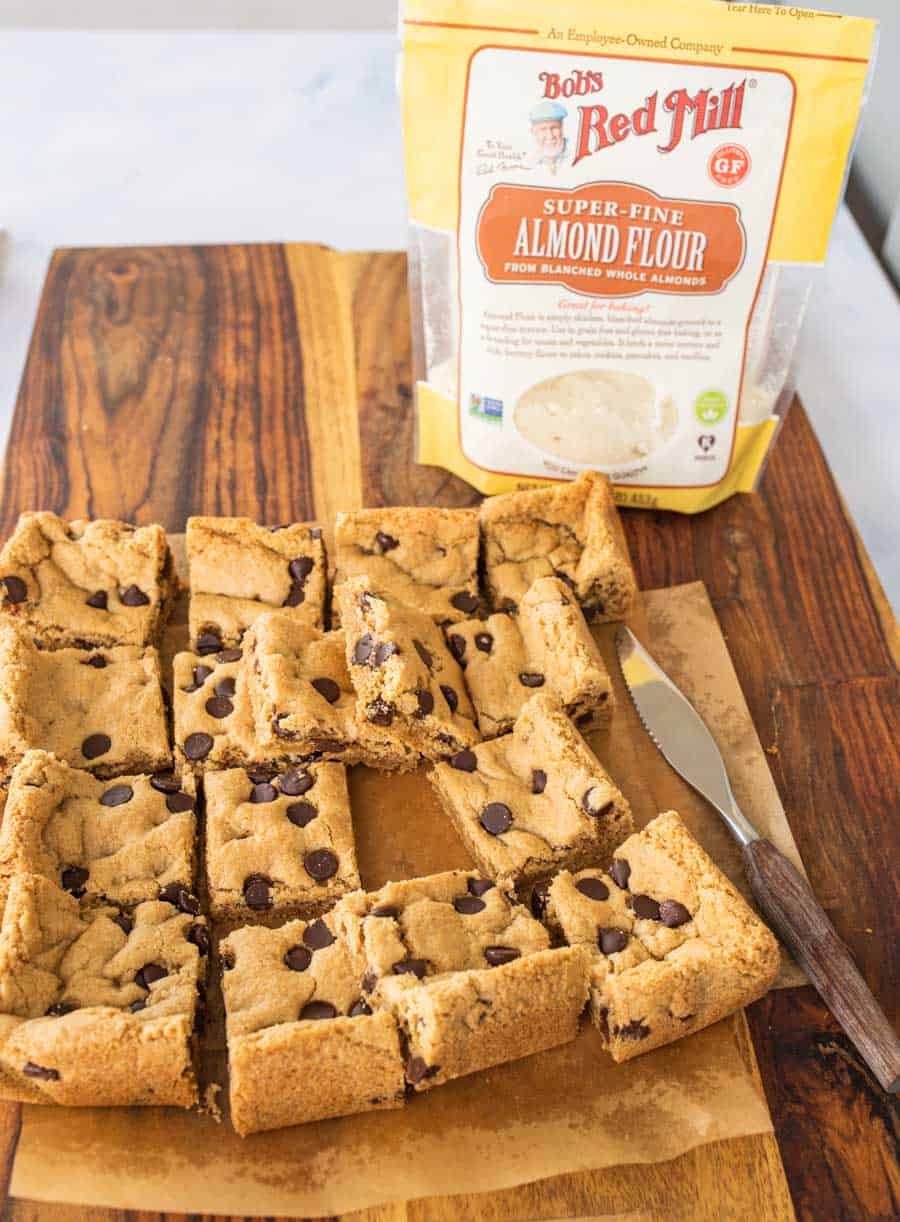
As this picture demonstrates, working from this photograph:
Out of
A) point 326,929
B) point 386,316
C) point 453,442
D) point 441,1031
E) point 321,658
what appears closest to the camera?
point 441,1031

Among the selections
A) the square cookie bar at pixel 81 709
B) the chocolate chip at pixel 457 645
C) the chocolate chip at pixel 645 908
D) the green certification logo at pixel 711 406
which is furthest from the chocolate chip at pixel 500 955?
the green certification logo at pixel 711 406

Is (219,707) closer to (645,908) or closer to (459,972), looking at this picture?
(459,972)

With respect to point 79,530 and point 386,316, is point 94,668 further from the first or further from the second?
point 386,316

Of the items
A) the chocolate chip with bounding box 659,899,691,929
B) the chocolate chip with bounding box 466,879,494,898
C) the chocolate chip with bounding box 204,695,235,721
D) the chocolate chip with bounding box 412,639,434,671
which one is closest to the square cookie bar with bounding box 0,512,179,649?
the chocolate chip with bounding box 204,695,235,721

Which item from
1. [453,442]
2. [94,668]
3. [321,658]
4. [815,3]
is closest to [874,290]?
[815,3]

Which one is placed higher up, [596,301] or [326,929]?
[596,301]

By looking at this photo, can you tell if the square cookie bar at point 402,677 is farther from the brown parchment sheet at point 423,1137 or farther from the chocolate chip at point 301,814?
the brown parchment sheet at point 423,1137

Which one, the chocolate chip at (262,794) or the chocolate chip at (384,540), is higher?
the chocolate chip at (384,540)

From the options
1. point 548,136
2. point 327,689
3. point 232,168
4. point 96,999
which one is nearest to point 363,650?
point 327,689
